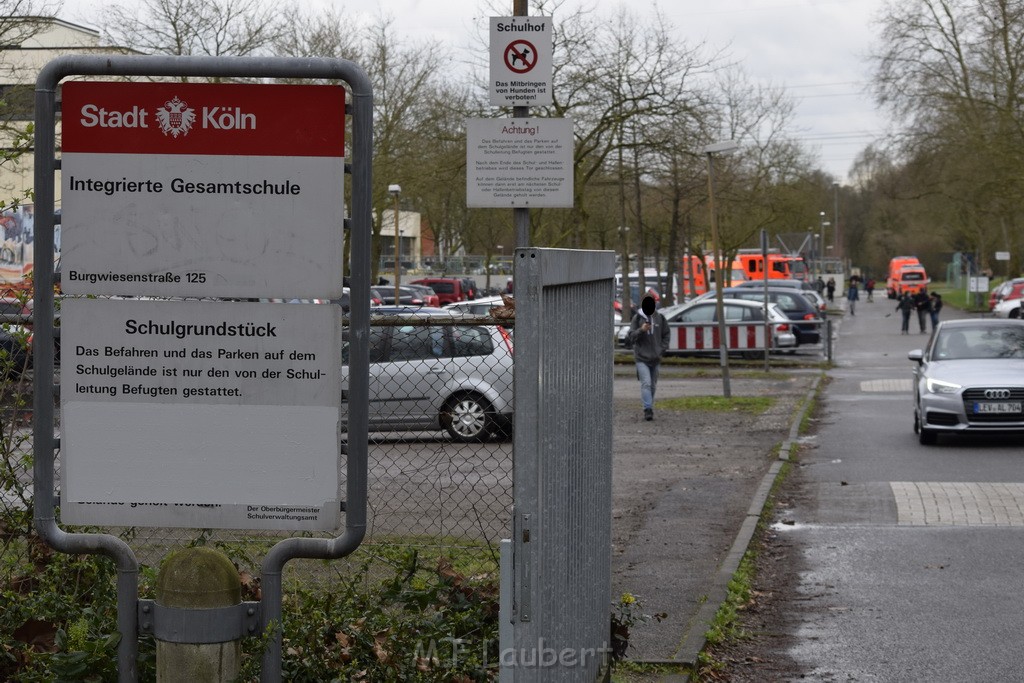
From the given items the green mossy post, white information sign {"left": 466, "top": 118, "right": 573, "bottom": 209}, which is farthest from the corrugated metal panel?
white information sign {"left": 466, "top": 118, "right": 573, "bottom": 209}

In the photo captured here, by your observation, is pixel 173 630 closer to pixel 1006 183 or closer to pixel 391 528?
pixel 391 528

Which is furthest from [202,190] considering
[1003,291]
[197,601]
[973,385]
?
[1003,291]

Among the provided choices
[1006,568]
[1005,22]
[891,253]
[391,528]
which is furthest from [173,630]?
[891,253]

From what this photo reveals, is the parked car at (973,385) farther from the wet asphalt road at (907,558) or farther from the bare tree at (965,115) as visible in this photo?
the bare tree at (965,115)

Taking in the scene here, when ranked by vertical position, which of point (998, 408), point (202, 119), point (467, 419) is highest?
point (202, 119)

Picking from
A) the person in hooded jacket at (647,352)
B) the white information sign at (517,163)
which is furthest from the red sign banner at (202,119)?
the person in hooded jacket at (647,352)

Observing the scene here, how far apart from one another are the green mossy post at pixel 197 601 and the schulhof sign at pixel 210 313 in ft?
0.52

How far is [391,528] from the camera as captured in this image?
9.13 meters

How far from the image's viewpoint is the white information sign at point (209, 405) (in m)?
4.01

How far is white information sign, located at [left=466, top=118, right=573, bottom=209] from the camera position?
864cm

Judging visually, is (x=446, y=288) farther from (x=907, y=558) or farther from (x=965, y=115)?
(x=907, y=558)

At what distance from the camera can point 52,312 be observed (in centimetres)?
405

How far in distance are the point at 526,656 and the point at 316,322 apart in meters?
1.15

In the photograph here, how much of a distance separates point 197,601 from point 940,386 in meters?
12.9
